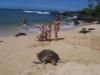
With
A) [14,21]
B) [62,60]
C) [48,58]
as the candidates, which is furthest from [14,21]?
[48,58]

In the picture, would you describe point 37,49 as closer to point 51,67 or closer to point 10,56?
point 10,56

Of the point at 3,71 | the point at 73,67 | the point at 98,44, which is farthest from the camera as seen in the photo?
the point at 98,44

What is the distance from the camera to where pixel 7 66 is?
10.5m

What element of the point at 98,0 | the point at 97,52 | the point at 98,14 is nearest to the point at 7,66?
the point at 97,52

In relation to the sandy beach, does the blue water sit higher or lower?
lower

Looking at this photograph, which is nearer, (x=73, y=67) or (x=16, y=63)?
(x=73, y=67)

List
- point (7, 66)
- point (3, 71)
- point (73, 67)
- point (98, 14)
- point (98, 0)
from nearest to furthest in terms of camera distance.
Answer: point (73, 67), point (3, 71), point (7, 66), point (98, 14), point (98, 0)

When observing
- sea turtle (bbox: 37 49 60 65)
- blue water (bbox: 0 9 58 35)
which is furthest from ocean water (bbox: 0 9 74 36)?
sea turtle (bbox: 37 49 60 65)

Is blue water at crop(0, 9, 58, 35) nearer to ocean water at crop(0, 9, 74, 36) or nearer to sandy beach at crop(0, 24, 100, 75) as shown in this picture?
ocean water at crop(0, 9, 74, 36)

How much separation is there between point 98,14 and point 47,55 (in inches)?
1814

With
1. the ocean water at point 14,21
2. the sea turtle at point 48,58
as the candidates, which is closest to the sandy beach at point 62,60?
the sea turtle at point 48,58

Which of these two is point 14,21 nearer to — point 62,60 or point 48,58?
point 62,60

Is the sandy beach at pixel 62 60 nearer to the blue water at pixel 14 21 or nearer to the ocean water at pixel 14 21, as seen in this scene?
the ocean water at pixel 14 21

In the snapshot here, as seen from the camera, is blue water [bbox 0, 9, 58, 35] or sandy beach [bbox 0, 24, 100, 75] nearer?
sandy beach [bbox 0, 24, 100, 75]
